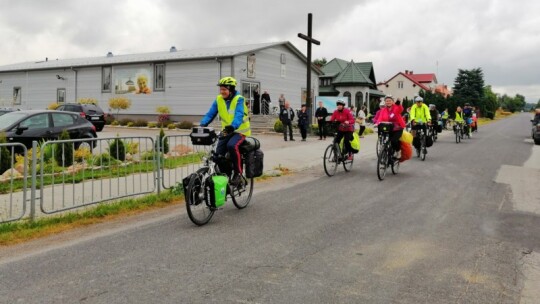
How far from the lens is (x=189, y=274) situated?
4.43 m

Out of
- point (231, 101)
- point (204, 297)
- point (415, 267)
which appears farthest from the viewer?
point (231, 101)

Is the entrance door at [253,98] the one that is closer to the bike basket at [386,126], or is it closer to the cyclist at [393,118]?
the cyclist at [393,118]

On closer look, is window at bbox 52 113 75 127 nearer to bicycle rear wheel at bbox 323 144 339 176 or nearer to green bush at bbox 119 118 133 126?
bicycle rear wheel at bbox 323 144 339 176

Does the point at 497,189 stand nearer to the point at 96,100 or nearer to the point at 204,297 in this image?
the point at 204,297

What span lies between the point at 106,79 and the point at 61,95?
531cm

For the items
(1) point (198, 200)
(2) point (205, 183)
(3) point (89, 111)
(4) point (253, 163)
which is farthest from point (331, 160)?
(3) point (89, 111)

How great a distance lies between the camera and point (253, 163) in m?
7.46

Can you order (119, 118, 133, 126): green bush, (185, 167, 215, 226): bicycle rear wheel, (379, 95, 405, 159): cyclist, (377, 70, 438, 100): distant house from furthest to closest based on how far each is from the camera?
(377, 70, 438, 100): distant house, (119, 118, 133, 126): green bush, (379, 95, 405, 159): cyclist, (185, 167, 215, 226): bicycle rear wheel

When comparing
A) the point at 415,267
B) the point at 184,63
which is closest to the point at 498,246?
the point at 415,267

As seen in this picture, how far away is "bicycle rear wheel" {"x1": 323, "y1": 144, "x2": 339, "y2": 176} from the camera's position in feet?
37.0

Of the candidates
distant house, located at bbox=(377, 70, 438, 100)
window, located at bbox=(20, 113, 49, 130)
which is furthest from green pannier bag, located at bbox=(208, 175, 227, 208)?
distant house, located at bbox=(377, 70, 438, 100)

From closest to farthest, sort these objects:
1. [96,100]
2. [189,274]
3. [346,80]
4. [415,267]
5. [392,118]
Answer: [189,274]
[415,267]
[392,118]
[96,100]
[346,80]

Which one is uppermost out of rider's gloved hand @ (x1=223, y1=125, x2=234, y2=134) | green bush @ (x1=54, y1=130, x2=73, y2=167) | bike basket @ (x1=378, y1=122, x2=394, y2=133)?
bike basket @ (x1=378, y1=122, x2=394, y2=133)

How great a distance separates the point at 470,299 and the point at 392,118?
7728 mm
